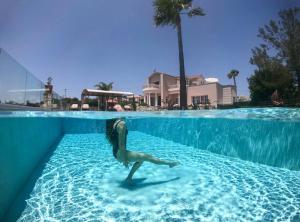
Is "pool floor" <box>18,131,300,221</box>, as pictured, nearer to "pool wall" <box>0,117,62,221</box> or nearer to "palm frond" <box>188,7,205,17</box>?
"pool wall" <box>0,117,62,221</box>

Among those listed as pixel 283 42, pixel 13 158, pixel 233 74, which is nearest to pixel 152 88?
pixel 283 42

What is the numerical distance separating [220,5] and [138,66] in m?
20.1

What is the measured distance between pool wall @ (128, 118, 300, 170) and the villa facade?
18.9 meters

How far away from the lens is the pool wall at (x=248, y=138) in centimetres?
595

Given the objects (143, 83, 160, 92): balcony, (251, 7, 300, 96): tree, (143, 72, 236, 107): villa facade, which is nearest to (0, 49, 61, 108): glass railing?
(143, 72, 236, 107): villa facade

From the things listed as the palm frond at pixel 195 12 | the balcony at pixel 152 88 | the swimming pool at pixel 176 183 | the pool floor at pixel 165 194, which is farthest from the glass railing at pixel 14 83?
the balcony at pixel 152 88

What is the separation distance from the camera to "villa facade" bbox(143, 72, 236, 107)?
1245 inches

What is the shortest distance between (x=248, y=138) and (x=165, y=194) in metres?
4.21

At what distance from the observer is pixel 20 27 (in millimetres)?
11516

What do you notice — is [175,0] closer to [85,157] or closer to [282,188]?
[85,157]

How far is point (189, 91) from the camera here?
3459 centimetres

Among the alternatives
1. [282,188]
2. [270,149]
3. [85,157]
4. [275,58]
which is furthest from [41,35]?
[275,58]

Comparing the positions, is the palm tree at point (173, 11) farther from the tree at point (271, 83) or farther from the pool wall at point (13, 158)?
the pool wall at point (13, 158)

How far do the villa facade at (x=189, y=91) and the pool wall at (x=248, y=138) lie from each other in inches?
744
